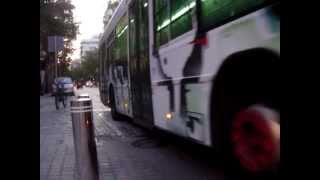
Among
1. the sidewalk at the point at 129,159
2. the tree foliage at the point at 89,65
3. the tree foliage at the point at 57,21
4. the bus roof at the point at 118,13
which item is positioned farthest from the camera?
the tree foliage at the point at 89,65

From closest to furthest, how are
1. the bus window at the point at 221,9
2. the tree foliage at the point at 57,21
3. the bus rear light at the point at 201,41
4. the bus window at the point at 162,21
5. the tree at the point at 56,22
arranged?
the bus window at the point at 221,9
the bus rear light at the point at 201,41
the bus window at the point at 162,21
the tree at the point at 56,22
the tree foliage at the point at 57,21

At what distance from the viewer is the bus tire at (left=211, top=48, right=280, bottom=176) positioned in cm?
388

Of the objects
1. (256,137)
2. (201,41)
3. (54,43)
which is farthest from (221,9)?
(54,43)

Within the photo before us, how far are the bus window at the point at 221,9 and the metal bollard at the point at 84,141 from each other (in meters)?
1.46

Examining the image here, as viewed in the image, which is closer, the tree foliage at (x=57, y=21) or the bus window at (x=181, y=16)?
the bus window at (x=181, y=16)

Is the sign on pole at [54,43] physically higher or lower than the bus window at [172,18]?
higher

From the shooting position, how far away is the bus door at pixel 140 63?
7969mm

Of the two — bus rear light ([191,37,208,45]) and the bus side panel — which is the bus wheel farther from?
bus rear light ([191,37,208,45])

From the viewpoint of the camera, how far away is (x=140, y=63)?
858 cm

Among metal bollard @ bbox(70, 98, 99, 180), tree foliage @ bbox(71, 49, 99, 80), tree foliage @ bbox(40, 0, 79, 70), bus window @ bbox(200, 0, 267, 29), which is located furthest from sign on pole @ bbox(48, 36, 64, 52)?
tree foliage @ bbox(71, 49, 99, 80)

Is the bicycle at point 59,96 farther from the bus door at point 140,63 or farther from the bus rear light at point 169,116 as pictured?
the bus rear light at point 169,116

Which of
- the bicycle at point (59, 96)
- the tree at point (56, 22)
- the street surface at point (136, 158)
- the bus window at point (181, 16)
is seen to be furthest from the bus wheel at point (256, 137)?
the tree at point (56, 22)

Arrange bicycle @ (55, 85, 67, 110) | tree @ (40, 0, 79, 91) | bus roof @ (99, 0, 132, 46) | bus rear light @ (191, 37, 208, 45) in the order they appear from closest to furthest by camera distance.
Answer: bus rear light @ (191, 37, 208, 45) < bus roof @ (99, 0, 132, 46) < bicycle @ (55, 85, 67, 110) < tree @ (40, 0, 79, 91)
